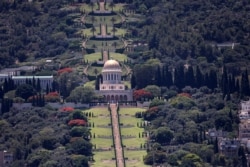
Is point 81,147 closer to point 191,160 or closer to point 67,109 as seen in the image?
point 191,160

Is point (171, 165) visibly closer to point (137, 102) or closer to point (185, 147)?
point (185, 147)

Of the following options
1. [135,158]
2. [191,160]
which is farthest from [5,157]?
[191,160]

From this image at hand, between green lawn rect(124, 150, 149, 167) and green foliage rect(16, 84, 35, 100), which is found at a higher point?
green foliage rect(16, 84, 35, 100)

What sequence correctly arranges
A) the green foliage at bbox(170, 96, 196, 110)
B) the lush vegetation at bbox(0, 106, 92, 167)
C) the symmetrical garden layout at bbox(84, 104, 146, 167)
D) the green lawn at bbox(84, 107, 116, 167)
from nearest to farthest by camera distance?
the lush vegetation at bbox(0, 106, 92, 167) → the green lawn at bbox(84, 107, 116, 167) → the symmetrical garden layout at bbox(84, 104, 146, 167) → the green foliage at bbox(170, 96, 196, 110)

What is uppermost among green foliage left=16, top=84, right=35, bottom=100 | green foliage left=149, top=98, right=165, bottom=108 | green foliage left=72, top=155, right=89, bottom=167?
green foliage left=16, top=84, right=35, bottom=100

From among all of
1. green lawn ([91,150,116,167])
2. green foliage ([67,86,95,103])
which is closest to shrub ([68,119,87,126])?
green lawn ([91,150,116,167])

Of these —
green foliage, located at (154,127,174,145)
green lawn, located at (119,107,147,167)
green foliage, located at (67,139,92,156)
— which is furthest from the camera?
green foliage, located at (154,127,174,145)

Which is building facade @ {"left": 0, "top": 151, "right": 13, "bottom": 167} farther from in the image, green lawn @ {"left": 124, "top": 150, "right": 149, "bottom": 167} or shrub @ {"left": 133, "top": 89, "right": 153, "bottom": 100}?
shrub @ {"left": 133, "top": 89, "right": 153, "bottom": 100}

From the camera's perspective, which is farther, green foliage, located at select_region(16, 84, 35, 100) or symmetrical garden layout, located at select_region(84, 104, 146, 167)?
green foliage, located at select_region(16, 84, 35, 100)

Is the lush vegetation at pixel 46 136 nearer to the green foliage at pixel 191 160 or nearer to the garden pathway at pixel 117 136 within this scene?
the garden pathway at pixel 117 136
